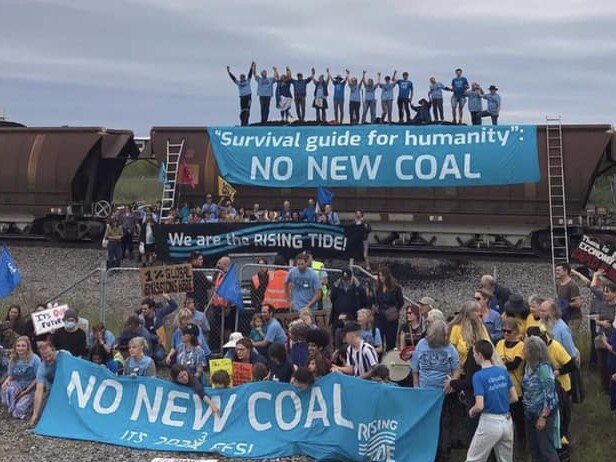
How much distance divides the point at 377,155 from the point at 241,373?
41.1ft

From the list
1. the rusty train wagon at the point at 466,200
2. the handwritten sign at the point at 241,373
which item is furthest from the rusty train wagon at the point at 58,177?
the handwritten sign at the point at 241,373

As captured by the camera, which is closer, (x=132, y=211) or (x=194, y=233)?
(x=194, y=233)

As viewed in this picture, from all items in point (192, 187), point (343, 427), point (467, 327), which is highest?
point (192, 187)

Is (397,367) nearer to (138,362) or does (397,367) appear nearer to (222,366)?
(222,366)

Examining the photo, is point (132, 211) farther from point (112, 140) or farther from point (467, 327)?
point (467, 327)

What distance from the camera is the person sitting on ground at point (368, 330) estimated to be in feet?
32.9

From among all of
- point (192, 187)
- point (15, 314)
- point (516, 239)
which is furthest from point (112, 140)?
point (15, 314)

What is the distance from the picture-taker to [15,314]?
12.3 meters

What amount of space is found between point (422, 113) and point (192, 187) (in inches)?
260

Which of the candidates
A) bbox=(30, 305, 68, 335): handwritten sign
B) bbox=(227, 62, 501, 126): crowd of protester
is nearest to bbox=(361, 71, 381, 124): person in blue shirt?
bbox=(227, 62, 501, 126): crowd of protester

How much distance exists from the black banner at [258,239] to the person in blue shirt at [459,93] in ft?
22.5

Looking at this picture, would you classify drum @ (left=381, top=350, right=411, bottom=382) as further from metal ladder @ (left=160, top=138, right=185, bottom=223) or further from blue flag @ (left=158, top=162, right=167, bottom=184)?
blue flag @ (left=158, top=162, right=167, bottom=184)

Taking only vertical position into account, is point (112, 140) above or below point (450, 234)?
above

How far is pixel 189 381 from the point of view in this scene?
9.98 metres
